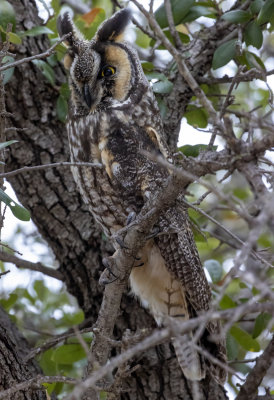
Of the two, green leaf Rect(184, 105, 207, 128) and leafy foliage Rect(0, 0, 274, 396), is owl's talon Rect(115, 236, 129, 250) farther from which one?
green leaf Rect(184, 105, 207, 128)

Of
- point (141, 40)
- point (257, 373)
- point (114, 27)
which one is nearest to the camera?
point (257, 373)

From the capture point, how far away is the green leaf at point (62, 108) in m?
2.70

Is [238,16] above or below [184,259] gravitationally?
above

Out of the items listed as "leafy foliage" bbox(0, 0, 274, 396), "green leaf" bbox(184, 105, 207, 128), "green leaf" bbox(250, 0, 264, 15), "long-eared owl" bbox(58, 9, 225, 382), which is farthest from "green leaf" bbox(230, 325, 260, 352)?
"green leaf" bbox(250, 0, 264, 15)

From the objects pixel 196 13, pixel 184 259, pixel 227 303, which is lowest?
pixel 227 303

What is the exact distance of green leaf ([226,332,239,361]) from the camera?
245 centimetres

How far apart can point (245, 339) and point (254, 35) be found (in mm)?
1298

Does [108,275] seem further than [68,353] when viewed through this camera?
No

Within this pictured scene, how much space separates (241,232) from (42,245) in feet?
4.63

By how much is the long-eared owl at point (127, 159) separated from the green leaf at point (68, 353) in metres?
0.38

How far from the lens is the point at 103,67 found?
2.39 meters

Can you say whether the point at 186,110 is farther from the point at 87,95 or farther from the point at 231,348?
the point at 231,348

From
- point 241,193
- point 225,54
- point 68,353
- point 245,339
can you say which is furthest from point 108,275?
point 241,193

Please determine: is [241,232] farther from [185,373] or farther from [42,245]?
[185,373]
